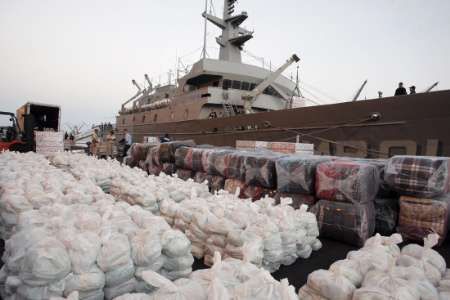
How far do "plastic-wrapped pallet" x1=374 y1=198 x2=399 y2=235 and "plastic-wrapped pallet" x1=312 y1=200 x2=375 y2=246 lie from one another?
0.99ft

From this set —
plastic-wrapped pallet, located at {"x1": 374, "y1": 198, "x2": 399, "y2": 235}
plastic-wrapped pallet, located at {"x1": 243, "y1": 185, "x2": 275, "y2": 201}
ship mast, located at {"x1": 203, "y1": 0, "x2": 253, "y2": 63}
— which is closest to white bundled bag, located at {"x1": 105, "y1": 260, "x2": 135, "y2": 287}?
plastic-wrapped pallet, located at {"x1": 243, "y1": 185, "x2": 275, "y2": 201}

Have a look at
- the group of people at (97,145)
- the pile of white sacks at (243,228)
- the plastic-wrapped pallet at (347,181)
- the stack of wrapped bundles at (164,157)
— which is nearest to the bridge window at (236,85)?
the group of people at (97,145)

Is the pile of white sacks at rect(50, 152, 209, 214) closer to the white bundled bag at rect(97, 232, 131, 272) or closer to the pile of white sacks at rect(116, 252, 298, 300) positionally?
the white bundled bag at rect(97, 232, 131, 272)

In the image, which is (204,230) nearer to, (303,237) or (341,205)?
(303,237)

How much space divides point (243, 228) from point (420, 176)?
2.16m

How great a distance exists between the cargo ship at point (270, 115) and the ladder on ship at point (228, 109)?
6 centimetres

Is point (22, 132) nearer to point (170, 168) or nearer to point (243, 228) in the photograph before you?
point (170, 168)

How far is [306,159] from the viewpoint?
4016 mm

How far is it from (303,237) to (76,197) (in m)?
2.37

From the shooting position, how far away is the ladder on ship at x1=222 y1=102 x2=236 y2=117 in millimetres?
16172

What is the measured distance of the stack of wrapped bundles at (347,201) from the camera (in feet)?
10.9

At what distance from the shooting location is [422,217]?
3352mm

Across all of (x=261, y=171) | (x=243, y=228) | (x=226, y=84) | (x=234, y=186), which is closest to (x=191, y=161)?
(x=234, y=186)

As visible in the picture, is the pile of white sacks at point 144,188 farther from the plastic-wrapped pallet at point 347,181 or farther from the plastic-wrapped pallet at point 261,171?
the plastic-wrapped pallet at point 347,181
